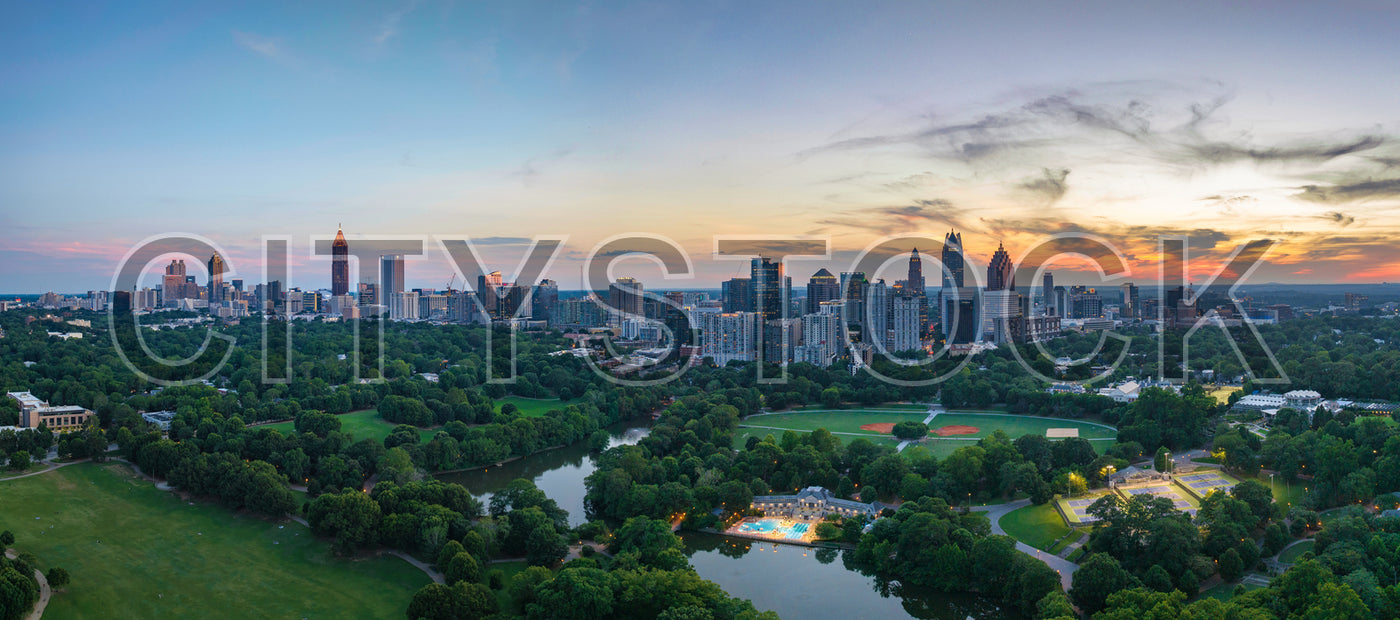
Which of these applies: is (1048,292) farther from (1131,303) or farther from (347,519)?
(347,519)

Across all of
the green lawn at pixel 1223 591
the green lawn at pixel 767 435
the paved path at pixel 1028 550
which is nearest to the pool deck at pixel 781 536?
the paved path at pixel 1028 550

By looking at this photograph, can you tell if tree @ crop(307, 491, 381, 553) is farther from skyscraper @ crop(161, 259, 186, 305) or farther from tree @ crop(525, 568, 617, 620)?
skyscraper @ crop(161, 259, 186, 305)

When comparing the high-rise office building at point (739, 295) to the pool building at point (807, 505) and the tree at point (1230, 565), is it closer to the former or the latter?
the pool building at point (807, 505)

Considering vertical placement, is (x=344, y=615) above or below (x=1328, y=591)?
below

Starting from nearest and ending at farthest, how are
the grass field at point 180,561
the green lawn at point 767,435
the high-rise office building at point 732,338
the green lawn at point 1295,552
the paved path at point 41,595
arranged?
the paved path at point 41,595 < the grass field at point 180,561 < the green lawn at point 1295,552 < the green lawn at point 767,435 < the high-rise office building at point 732,338

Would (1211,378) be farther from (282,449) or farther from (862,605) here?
(282,449)

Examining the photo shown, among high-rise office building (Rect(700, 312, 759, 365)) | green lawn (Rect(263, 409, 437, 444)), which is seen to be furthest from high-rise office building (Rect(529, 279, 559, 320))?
green lawn (Rect(263, 409, 437, 444))

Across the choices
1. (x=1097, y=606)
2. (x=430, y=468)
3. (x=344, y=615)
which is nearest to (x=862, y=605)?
(x=1097, y=606)
